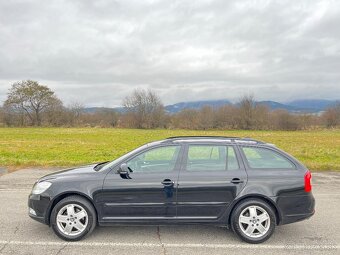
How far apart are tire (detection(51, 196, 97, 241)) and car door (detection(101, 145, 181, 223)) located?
22cm

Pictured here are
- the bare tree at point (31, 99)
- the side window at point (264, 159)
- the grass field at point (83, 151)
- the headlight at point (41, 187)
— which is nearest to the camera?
the headlight at point (41, 187)

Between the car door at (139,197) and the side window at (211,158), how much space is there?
0.34 metres

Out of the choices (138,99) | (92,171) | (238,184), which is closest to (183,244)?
(238,184)

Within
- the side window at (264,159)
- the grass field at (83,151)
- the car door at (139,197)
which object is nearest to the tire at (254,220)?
the side window at (264,159)

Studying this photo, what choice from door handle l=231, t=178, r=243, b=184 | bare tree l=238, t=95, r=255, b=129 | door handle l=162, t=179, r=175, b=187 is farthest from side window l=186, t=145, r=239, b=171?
bare tree l=238, t=95, r=255, b=129

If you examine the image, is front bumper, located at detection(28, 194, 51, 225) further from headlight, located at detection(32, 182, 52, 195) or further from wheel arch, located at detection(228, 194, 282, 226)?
wheel arch, located at detection(228, 194, 282, 226)

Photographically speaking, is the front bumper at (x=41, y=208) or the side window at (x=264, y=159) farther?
the side window at (x=264, y=159)

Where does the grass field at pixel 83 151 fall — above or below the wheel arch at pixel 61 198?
below

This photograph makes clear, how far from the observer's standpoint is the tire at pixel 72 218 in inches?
167

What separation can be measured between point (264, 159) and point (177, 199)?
1510 mm

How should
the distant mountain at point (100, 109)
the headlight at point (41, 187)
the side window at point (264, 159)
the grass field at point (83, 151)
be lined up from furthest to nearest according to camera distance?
the distant mountain at point (100, 109) → the grass field at point (83, 151) → the side window at point (264, 159) → the headlight at point (41, 187)

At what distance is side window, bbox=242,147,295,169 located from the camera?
4.46m

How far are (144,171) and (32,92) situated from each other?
209ft

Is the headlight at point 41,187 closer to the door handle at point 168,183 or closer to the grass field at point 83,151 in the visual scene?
the door handle at point 168,183
